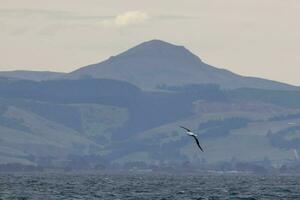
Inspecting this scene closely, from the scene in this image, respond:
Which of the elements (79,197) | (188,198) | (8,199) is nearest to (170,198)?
(188,198)

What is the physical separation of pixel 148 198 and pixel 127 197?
3.82m

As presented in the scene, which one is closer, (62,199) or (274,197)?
(62,199)

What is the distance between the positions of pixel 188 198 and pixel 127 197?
8.16m

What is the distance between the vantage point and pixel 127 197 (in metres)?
142

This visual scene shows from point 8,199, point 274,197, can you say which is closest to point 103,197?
point 8,199

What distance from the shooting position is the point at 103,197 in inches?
5576

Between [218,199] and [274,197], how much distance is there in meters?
9.92

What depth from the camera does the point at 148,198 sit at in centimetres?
13938

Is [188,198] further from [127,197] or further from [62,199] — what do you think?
[62,199]

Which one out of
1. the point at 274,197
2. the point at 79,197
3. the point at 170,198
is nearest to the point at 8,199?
the point at 79,197

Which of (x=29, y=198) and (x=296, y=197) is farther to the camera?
(x=296, y=197)

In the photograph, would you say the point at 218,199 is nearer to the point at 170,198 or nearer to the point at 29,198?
the point at 170,198

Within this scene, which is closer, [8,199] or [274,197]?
[8,199]

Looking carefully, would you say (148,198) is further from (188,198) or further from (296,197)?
(296,197)
